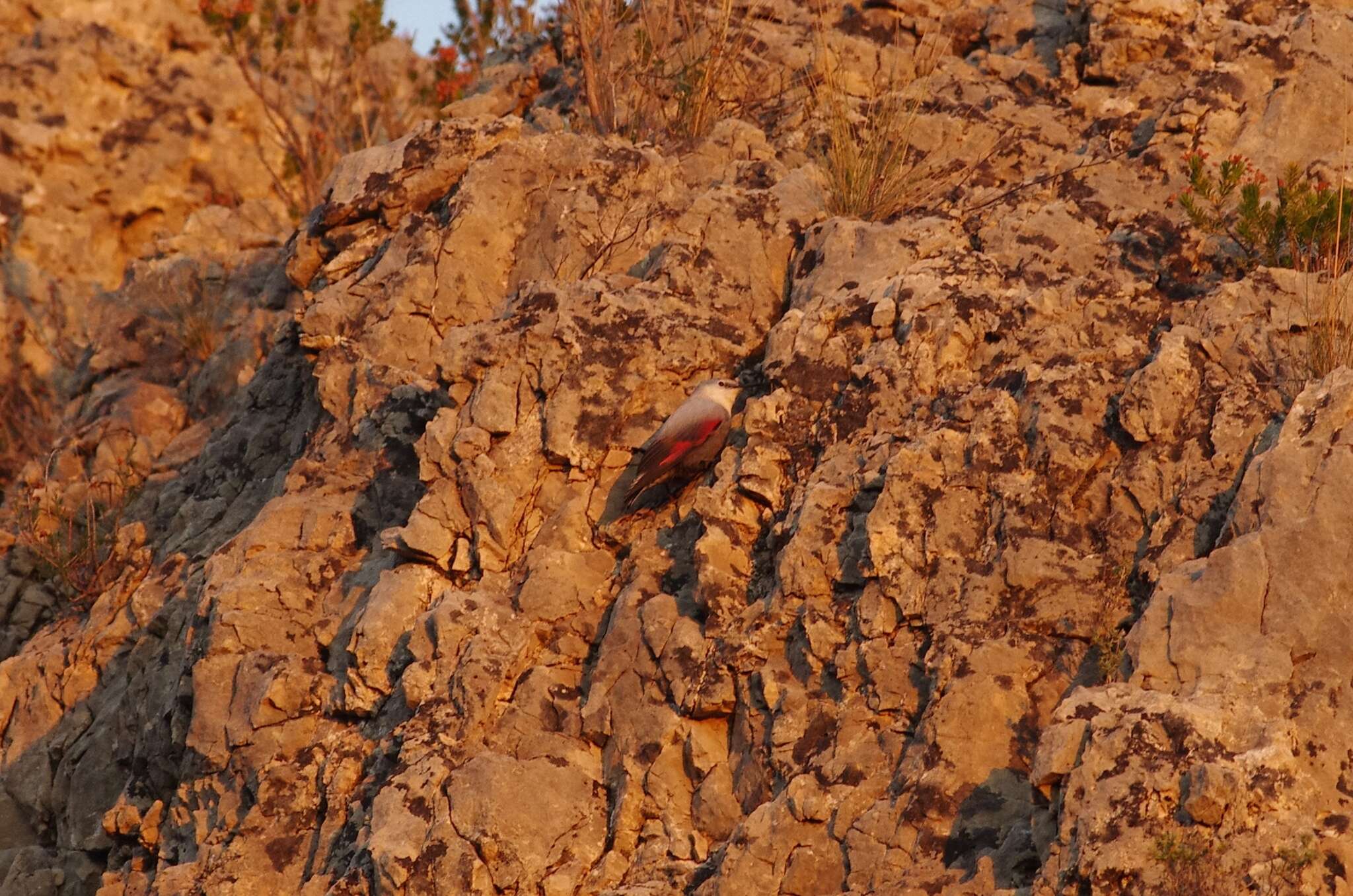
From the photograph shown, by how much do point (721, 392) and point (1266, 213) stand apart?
2.65 metres

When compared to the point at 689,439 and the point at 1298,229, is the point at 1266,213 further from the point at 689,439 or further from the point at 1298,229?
the point at 689,439

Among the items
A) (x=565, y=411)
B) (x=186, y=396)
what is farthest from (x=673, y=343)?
(x=186, y=396)

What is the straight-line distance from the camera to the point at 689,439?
6969mm

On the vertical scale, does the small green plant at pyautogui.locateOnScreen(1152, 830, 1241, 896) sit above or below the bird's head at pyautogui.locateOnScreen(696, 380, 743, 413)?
below

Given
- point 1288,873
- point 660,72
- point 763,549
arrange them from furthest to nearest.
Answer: point 660,72 → point 763,549 → point 1288,873

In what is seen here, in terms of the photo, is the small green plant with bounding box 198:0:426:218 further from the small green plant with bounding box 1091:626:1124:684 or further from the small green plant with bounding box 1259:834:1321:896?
the small green plant with bounding box 1259:834:1321:896

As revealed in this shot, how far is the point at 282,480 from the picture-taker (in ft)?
29.0

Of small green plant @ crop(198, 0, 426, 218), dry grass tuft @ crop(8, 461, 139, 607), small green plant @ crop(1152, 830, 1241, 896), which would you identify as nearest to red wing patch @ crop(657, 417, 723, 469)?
small green plant @ crop(1152, 830, 1241, 896)

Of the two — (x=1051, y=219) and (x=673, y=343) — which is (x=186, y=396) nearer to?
(x=673, y=343)

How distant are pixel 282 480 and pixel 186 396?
2.47 metres

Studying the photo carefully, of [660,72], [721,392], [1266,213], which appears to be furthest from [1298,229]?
[660,72]

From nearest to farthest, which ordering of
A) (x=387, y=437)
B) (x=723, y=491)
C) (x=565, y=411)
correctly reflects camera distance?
(x=723, y=491)
(x=565, y=411)
(x=387, y=437)

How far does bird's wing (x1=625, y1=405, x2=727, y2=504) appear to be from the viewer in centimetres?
698

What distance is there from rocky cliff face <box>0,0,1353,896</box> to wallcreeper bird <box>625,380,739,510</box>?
134mm
